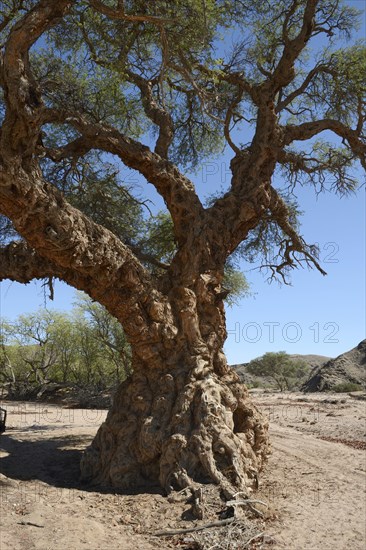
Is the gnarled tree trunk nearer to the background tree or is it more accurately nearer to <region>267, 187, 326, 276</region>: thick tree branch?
<region>267, 187, 326, 276</region>: thick tree branch

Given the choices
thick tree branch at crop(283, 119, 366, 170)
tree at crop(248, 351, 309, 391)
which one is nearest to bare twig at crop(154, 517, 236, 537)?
thick tree branch at crop(283, 119, 366, 170)

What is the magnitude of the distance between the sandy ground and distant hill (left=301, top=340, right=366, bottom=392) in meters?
20.4

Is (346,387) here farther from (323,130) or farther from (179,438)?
(179,438)

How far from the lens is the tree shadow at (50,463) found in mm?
6934

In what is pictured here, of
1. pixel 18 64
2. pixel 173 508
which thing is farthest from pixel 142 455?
pixel 18 64

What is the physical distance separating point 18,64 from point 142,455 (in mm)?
5264

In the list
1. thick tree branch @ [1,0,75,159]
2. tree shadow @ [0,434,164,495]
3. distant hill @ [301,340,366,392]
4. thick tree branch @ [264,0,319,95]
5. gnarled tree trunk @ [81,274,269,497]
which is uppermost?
thick tree branch @ [264,0,319,95]

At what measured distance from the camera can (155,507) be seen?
20.0 ft

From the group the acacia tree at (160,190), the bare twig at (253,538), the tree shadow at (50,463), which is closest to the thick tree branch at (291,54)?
the acacia tree at (160,190)

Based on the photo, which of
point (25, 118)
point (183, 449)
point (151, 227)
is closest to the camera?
point (25, 118)

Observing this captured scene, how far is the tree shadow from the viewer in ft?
22.7

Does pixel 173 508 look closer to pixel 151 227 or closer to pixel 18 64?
pixel 18 64

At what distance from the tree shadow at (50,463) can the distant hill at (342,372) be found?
905 inches

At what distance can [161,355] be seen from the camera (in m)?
7.78
